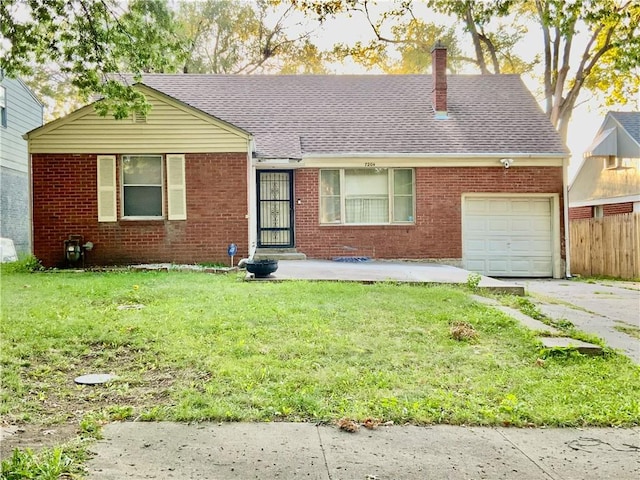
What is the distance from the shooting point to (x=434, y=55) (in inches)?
677

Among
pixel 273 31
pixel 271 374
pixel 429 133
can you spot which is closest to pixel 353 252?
pixel 429 133

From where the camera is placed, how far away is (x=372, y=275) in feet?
36.2

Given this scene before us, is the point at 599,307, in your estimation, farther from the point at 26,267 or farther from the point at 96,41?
the point at 26,267

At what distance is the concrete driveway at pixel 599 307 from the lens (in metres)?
6.76

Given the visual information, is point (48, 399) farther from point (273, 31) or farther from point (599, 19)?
point (273, 31)

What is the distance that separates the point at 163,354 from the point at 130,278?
19.4 ft

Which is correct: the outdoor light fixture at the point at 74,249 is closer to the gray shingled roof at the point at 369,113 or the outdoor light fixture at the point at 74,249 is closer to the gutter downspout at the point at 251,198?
the gutter downspout at the point at 251,198

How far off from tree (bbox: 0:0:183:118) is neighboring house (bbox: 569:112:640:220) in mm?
18012

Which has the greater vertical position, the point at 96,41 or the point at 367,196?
the point at 96,41

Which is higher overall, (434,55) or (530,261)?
(434,55)

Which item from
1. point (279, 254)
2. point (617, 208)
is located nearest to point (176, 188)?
point (279, 254)

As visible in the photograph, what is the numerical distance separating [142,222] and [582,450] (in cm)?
1187

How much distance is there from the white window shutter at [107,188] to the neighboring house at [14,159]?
732cm

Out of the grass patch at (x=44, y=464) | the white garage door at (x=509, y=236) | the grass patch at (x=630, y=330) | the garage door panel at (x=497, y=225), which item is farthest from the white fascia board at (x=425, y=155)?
the grass patch at (x=44, y=464)
